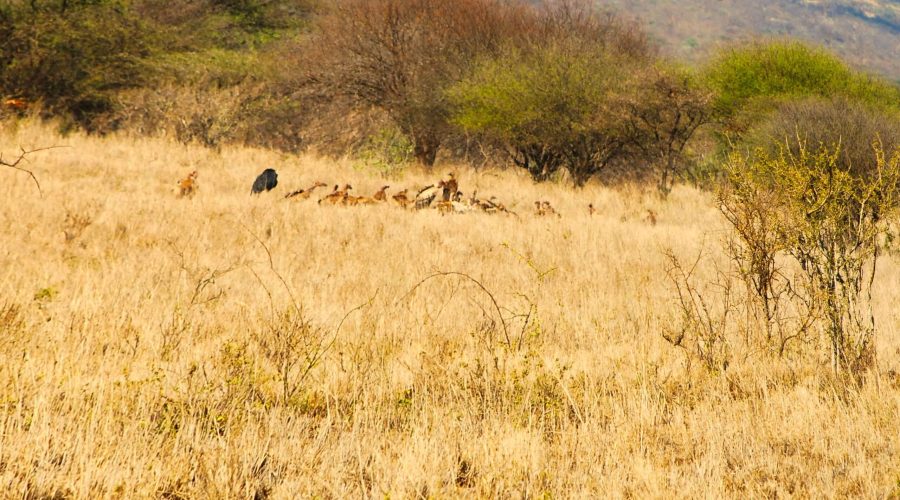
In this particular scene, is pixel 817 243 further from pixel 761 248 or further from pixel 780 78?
pixel 780 78

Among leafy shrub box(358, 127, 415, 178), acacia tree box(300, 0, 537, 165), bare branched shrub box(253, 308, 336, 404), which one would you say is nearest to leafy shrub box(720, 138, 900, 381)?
bare branched shrub box(253, 308, 336, 404)

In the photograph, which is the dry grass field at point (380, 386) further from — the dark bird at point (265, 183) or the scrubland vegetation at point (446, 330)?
the dark bird at point (265, 183)

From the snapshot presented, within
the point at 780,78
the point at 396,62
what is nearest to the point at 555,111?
the point at 396,62

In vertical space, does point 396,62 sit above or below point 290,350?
below

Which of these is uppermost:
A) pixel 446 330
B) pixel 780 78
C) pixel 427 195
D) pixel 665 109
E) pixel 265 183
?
pixel 446 330

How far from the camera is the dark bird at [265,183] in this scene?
10523mm

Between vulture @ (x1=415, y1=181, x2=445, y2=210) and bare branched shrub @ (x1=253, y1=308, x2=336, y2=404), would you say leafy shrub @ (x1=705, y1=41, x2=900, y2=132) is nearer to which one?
vulture @ (x1=415, y1=181, x2=445, y2=210)

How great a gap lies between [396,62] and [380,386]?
1830 cm

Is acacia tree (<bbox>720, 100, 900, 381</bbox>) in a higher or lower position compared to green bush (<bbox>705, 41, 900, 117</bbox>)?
higher

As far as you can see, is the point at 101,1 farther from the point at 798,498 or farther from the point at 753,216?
the point at 798,498

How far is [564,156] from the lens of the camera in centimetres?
1758

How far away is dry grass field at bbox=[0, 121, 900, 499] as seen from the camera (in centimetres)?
255

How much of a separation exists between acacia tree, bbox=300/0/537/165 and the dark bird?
9.08 metres

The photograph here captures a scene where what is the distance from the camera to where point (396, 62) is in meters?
20.4
